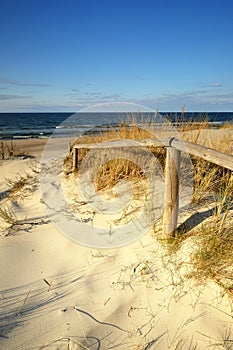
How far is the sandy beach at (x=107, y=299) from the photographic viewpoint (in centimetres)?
188

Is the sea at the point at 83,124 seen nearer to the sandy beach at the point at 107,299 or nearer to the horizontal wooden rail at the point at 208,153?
the horizontal wooden rail at the point at 208,153

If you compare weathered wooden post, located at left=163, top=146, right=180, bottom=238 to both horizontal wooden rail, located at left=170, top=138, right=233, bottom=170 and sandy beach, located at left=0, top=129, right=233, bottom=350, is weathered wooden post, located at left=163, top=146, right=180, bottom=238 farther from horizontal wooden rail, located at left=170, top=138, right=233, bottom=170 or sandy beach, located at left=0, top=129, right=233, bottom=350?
sandy beach, located at left=0, top=129, right=233, bottom=350

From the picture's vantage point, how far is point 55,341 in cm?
188

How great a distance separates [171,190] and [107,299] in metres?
1.23

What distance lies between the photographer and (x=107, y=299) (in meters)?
2.26

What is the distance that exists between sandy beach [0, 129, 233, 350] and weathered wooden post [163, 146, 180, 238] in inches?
8.8

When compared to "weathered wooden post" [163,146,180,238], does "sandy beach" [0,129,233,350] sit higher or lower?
lower

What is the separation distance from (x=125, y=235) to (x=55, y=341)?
141 cm

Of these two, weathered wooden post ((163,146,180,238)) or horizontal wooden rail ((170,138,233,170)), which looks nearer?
horizontal wooden rail ((170,138,233,170))

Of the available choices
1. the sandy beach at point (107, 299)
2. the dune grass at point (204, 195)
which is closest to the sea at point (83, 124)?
the dune grass at point (204, 195)

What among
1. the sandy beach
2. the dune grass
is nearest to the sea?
the dune grass

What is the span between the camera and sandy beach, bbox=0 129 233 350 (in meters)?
1.88

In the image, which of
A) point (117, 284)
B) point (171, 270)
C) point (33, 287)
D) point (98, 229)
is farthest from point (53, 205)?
point (171, 270)

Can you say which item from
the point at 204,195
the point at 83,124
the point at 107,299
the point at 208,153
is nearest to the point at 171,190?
the point at 208,153
